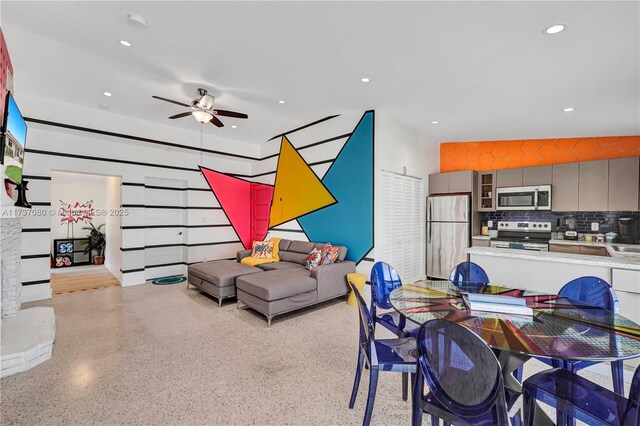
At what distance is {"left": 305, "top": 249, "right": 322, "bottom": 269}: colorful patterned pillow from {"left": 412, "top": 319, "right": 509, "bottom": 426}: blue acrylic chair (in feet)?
10.4

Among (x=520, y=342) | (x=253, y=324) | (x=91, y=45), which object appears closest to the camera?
(x=520, y=342)

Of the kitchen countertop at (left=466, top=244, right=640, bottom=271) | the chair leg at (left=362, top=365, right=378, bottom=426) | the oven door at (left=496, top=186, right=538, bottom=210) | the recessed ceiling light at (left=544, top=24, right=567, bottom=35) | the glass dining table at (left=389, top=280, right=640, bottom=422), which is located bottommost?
the chair leg at (left=362, top=365, right=378, bottom=426)

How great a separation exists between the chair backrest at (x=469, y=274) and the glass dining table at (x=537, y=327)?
46cm

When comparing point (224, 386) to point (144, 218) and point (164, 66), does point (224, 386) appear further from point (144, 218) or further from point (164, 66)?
point (144, 218)

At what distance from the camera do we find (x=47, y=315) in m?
3.42

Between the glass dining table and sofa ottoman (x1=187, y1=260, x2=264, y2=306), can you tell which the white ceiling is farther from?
sofa ottoman (x1=187, y1=260, x2=264, y2=306)

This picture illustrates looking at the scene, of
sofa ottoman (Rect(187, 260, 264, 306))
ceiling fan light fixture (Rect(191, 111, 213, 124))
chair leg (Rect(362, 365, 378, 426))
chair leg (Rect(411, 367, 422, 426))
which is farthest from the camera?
sofa ottoman (Rect(187, 260, 264, 306))

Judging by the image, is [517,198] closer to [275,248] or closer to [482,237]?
[482,237]

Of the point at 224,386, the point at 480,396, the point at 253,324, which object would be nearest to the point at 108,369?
Answer: the point at 224,386

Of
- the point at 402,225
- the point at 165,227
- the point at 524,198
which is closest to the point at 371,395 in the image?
the point at 402,225

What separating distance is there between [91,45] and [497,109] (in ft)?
16.4

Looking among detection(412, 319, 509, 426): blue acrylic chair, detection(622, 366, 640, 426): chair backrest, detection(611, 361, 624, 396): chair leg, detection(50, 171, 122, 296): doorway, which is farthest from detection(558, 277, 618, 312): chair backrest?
detection(50, 171, 122, 296): doorway

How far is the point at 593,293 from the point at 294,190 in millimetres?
4723

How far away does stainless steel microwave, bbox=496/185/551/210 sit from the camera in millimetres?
4855
